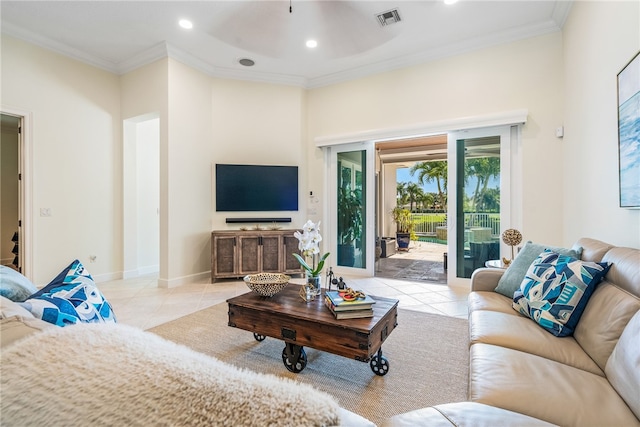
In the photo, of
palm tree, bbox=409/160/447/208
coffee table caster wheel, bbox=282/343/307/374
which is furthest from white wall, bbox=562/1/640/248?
palm tree, bbox=409/160/447/208

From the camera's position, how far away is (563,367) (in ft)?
4.28

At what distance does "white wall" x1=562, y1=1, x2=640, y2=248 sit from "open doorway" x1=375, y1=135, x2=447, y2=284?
2.26 meters

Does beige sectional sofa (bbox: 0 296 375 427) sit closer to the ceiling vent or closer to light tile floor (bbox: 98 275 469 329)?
light tile floor (bbox: 98 275 469 329)

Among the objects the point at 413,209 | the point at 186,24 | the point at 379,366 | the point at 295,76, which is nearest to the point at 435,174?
the point at 413,209

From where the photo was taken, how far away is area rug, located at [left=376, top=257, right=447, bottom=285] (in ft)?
16.3

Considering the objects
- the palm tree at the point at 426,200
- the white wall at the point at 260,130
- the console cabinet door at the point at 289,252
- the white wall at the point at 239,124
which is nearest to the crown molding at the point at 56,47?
the white wall at the point at 239,124

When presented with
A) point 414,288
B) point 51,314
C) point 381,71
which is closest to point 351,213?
point 414,288

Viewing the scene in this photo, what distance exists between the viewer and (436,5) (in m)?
3.35

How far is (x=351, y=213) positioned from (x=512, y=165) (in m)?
2.44

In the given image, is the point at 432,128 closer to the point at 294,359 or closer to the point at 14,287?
the point at 294,359

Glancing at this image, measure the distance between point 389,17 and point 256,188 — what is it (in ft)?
10.2

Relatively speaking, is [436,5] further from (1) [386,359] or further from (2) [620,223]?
(1) [386,359]

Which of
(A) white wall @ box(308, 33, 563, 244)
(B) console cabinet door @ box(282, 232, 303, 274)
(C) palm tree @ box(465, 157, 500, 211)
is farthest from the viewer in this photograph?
(B) console cabinet door @ box(282, 232, 303, 274)

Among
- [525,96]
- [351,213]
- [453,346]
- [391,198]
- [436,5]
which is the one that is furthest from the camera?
[391,198]
